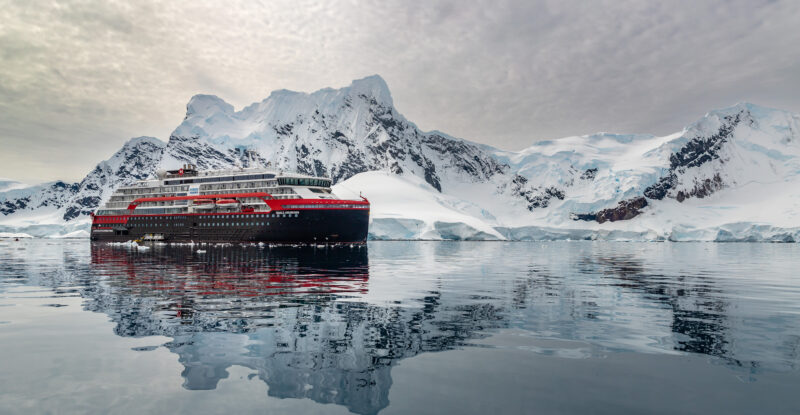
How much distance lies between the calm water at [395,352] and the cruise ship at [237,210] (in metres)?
60.1

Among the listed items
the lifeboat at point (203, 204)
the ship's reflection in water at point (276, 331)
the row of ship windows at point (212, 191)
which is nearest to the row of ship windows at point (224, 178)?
the row of ship windows at point (212, 191)

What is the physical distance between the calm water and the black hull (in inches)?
2346

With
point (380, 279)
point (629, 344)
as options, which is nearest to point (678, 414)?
point (629, 344)

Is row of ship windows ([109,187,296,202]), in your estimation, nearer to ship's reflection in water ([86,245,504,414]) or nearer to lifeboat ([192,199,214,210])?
lifeboat ([192,199,214,210])

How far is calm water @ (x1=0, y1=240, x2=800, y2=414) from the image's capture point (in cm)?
796

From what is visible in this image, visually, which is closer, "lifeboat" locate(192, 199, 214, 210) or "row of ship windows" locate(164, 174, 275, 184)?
"row of ship windows" locate(164, 174, 275, 184)

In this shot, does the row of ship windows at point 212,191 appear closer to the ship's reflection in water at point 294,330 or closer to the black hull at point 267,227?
the black hull at point 267,227

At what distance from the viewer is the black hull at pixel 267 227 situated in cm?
8100

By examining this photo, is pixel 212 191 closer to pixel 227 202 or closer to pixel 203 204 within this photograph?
pixel 203 204

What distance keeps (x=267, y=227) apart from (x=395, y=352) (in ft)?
245

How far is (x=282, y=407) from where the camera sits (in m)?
7.62

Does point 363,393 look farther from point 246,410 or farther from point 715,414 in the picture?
point 715,414

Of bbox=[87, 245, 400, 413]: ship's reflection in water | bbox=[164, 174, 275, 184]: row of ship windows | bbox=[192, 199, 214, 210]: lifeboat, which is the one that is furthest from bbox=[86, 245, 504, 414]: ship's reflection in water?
bbox=[192, 199, 214, 210]: lifeboat

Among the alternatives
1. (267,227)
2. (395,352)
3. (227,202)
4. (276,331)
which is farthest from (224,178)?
(395,352)
